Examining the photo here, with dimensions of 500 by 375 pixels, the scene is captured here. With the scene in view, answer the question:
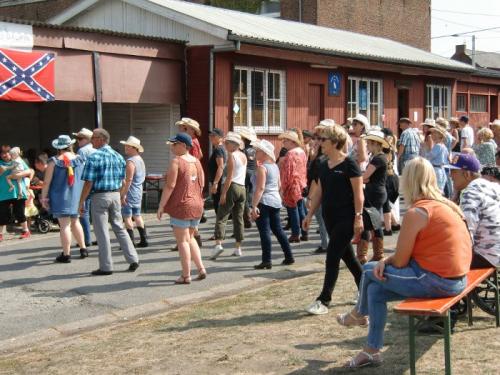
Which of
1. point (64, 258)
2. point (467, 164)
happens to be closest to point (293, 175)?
point (64, 258)

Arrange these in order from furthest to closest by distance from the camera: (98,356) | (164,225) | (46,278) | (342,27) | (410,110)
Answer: (342,27) → (410,110) → (164,225) → (46,278) → (98,356)

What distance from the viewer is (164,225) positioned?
14.0m

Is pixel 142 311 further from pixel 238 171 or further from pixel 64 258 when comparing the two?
pixel 238 171

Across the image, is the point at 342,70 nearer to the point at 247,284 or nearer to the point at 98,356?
the point at 247,284

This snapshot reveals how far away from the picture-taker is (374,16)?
40.5 m

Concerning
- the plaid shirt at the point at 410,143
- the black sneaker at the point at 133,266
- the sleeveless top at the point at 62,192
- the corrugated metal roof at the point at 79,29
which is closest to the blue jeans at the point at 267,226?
the black sneaker at the point at 133,266

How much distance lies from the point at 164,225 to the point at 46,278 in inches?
191

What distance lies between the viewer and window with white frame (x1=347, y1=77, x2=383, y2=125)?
22.2m

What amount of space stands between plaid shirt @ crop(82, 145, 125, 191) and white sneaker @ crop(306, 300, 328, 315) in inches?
136

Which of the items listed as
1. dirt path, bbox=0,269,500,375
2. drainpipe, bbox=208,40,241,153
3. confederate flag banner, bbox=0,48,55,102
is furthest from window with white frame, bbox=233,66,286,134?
dirt path, bbox=0,269,500,375

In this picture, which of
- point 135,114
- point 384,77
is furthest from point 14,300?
point 384,77

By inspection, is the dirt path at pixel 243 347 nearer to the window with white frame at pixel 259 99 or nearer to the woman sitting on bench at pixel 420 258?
the woman sitting on bench at pixel 420 258

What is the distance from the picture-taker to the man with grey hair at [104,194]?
9188 mm

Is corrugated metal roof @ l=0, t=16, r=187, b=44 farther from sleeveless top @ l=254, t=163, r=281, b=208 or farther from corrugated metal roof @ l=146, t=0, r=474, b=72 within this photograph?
sleeveless top @ l=254, t=163, r=281, b=208
